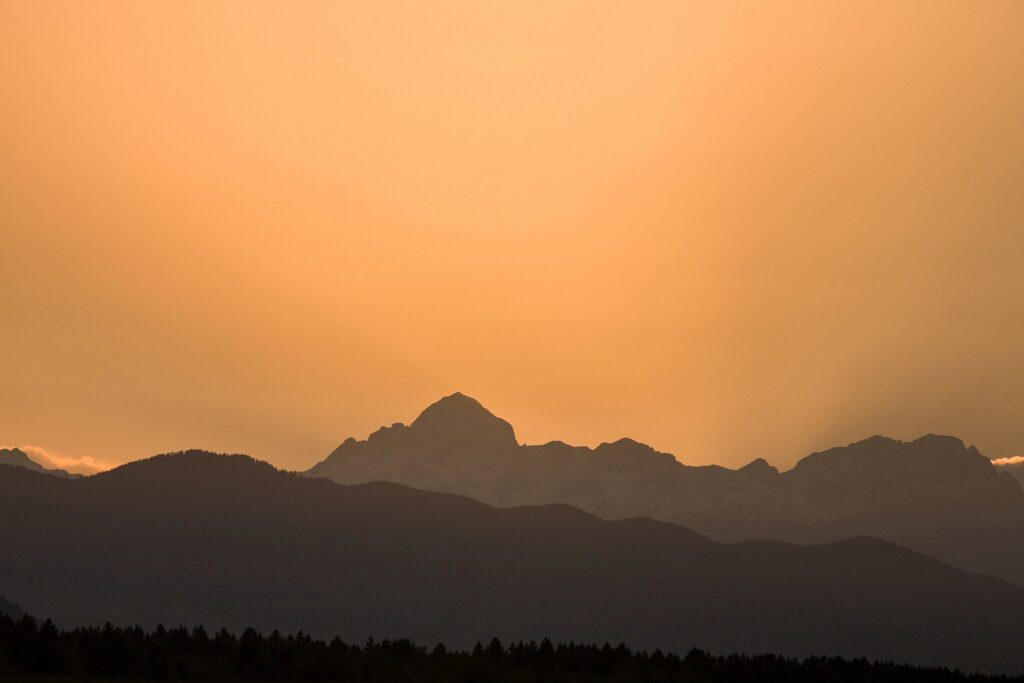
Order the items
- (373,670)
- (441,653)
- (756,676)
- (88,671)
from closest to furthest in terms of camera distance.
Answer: (88,671) < (373,670) < (441,653) < (756,676)

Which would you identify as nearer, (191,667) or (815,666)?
(191,667)

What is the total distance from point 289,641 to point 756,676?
42.5m

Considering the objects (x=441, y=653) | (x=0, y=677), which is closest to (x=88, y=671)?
(x=0, y=677)

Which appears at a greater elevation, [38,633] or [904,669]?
[904,669]

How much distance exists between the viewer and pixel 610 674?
132 metres

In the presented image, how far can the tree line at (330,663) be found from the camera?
104875mm

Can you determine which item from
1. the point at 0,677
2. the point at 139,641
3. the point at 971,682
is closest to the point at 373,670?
the point at 139,641

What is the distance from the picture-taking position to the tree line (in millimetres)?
104875

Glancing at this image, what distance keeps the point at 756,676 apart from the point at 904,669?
19085 millimetres

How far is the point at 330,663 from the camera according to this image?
117 metres

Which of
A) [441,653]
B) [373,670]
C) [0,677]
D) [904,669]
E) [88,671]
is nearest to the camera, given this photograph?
[0,677]

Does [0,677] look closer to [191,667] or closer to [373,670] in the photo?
[191,667]

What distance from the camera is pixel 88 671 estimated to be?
103875 millimetres

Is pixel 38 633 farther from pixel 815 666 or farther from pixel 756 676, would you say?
pixel 815 666
